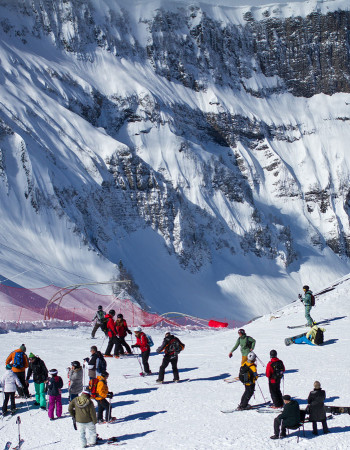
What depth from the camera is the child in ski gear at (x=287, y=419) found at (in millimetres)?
11156

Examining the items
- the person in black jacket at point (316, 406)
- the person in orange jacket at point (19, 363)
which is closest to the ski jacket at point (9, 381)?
the person in orange jacket at point (19, 363)

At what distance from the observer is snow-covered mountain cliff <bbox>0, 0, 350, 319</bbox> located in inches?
2982

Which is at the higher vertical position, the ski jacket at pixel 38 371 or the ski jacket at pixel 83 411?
the ski jacket at pixel 38 371

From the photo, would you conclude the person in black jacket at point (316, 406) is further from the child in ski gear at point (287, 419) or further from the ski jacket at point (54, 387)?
the ski jacket at point (54, 387)

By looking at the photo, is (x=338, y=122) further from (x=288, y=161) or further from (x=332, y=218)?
(x=332, y=218)

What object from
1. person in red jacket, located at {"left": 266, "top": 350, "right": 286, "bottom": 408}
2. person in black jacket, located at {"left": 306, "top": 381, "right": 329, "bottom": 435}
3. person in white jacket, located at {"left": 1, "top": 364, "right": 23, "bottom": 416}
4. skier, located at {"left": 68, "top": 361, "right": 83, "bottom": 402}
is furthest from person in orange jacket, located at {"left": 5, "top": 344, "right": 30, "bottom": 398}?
person in black jacket, located at {"left": 306, "top": 381, "right": 329, "bottom": 435}

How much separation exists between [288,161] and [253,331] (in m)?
93.0

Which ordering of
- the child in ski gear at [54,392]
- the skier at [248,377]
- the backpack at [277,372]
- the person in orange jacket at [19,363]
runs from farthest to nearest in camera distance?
the person in orange jacket at [19,363]
the child in ski gear at [54,392]
the skier at [248,377]
the backpack at [277,372]

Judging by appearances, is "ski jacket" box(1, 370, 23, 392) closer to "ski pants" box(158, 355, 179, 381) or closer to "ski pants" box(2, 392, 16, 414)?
"ski pants" box(2, 392, 16, 414)

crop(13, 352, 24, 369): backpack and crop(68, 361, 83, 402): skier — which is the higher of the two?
crop(13, 352, 24, 369): backpack

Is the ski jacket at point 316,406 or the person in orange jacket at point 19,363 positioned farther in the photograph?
the person in orange jacket at point 19,363

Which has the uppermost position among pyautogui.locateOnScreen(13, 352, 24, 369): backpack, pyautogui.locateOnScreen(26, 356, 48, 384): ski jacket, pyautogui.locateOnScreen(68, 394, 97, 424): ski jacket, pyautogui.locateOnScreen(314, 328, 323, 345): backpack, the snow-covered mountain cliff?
the snow-covered mountain cliff

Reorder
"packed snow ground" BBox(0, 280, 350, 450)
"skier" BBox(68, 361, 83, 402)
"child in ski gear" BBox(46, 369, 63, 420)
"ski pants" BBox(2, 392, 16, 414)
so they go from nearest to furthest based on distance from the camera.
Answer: "packed snow ground" BBox(0, 280, 350, 450), "child in ski gear" BBox(46, 369, 63, 420), "skier" BBox(68, 361, 83, 402), "ski pants" BBox(2, 392, 16, 414)

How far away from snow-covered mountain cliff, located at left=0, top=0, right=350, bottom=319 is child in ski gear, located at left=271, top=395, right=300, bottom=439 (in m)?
47.6
